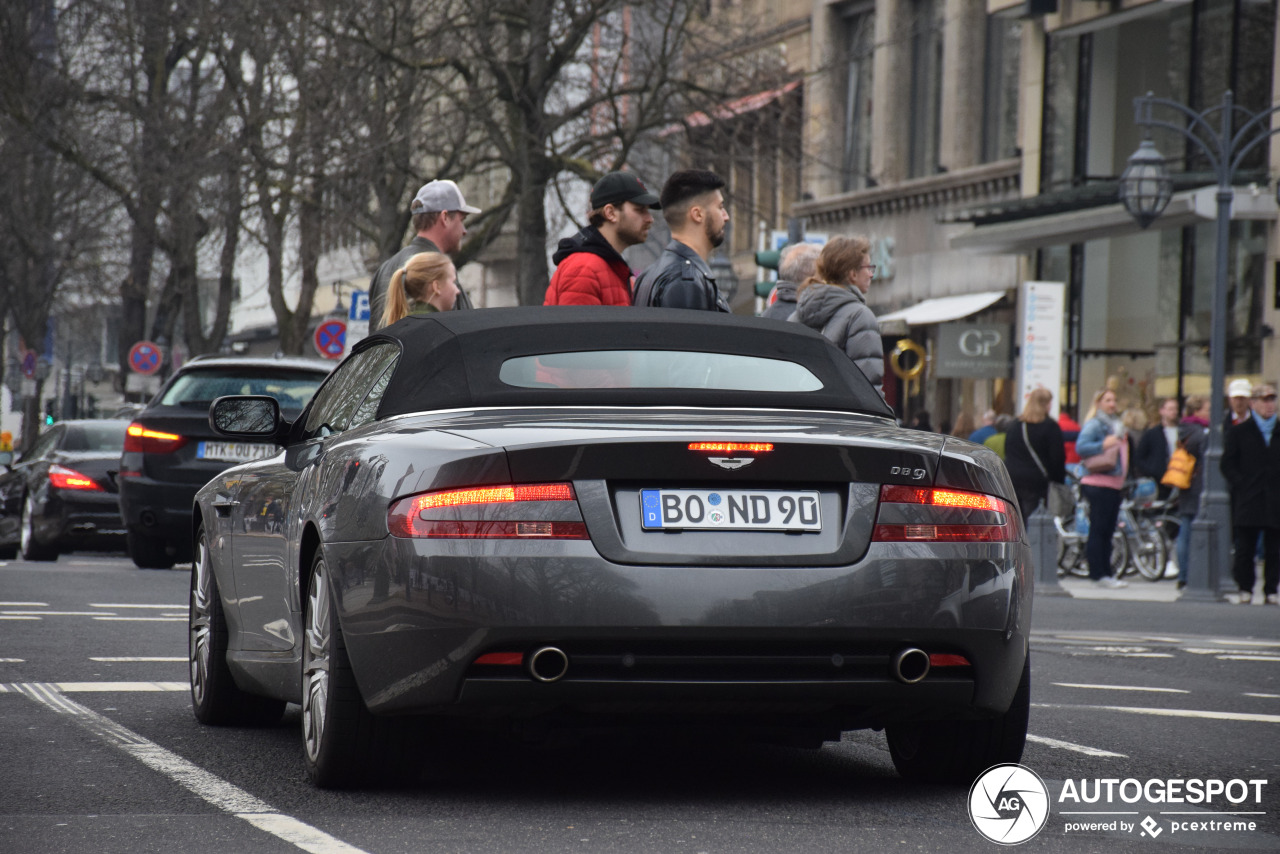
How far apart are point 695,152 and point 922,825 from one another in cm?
2208

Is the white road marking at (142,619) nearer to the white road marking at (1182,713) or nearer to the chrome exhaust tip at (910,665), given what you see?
the white road marking at (1182,713)

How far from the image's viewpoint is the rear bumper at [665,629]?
5.20 metres

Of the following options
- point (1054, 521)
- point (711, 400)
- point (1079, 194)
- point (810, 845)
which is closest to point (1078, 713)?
point (711, 400)

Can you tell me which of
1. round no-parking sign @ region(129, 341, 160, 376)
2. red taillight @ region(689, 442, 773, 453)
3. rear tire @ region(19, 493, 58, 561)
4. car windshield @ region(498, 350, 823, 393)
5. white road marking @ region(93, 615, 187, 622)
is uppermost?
round no-parking sign @ region(129, 341, 160, 376)

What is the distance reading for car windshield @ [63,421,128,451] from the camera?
67.5 ft

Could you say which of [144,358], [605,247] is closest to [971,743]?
[605,247]

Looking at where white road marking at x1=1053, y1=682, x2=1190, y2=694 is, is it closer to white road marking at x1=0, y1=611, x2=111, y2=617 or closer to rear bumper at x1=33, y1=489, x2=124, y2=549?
white road marking at x1=0, y1=611, x2=111, y2=617

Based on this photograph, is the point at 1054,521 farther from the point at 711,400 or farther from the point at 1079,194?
the point at 711,400

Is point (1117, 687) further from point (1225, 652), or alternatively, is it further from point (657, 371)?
point (657, 371)

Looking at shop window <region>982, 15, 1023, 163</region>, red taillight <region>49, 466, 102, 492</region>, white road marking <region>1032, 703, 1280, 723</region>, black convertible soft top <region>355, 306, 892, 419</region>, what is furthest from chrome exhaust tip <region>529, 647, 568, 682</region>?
shop window <region>982, 15, 1023, 163</region>

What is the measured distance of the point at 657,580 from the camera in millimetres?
5207

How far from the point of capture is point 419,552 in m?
5.29

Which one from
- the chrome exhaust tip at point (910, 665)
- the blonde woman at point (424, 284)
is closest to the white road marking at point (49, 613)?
the blonde woman at point (424, 284)

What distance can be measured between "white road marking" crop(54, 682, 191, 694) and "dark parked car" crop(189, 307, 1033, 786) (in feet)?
8.67
